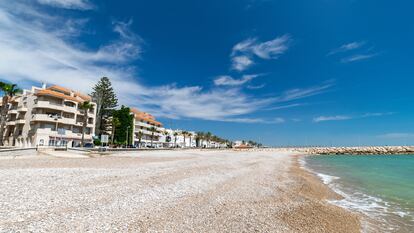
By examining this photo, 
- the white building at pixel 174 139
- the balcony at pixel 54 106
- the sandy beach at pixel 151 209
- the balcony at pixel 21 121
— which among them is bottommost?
the sandy beach at pixel 151 209

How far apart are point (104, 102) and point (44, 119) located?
25410mm

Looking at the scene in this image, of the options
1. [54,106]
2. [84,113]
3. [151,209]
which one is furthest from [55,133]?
[151,209]

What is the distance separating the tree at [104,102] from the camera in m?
74.6

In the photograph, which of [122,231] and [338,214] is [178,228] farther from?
[338,214]

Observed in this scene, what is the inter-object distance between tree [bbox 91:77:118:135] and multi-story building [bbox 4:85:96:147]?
12094mm

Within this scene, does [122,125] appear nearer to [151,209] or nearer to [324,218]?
[151,209]

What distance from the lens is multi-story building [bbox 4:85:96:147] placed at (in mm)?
51312

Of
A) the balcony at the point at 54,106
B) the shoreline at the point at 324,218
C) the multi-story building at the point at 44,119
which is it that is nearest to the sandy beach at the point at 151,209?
the shoreline at the point at 324,218

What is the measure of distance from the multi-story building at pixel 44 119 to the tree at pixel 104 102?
12.1 m

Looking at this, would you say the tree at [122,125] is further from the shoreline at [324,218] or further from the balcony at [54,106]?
the shoreline at [324,218]

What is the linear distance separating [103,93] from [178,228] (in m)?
78.4

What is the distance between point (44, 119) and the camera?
167 ft

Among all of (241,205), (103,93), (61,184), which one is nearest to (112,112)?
(103,93)

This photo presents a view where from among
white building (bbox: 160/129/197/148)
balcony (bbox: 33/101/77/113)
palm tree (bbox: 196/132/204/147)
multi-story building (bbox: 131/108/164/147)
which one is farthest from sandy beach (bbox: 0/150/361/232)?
palm tree (bbox: 196/132/204/147)
